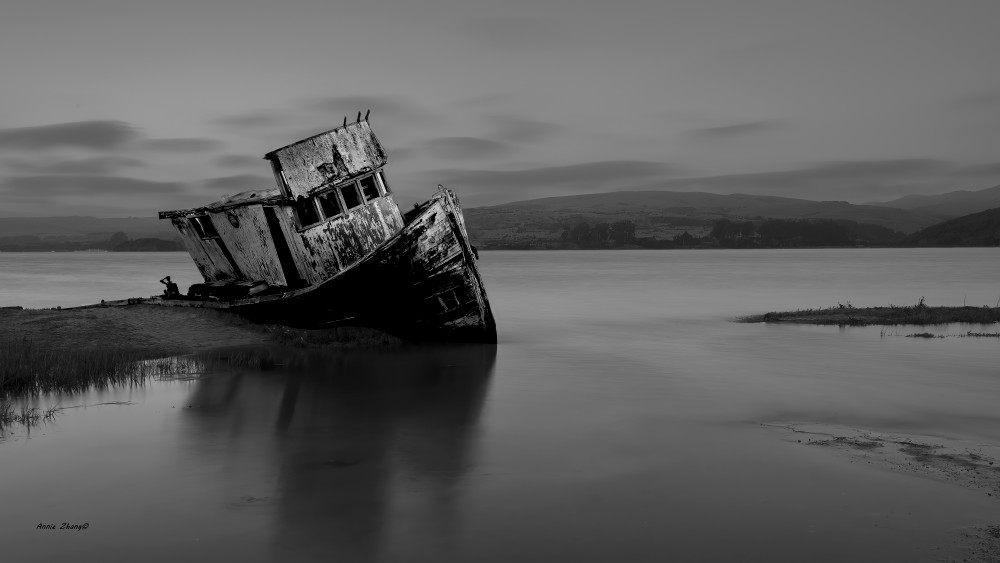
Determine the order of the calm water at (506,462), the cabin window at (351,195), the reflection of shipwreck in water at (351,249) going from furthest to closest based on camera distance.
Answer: the cabin window at (351,195) < the reflection of shipwreck in water at (351,249) < the calm water at (506,462)

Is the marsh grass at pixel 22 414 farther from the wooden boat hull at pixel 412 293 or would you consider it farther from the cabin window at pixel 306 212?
the cabin window at pixel 306 212

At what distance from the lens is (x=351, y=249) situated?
55.8 ft

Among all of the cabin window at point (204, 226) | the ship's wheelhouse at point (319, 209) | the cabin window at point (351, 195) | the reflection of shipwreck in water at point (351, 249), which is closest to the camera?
the reflection of shipwreck in water at point (351, 249)

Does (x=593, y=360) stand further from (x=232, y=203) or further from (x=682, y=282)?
(x=682, y=282)

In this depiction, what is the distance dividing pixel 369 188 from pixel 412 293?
2.85m

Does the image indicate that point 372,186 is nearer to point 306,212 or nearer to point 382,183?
point 382,183

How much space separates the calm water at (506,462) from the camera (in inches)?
239

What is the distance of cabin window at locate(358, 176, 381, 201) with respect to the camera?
689 inches

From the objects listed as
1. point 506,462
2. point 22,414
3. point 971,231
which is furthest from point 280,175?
point 971,231

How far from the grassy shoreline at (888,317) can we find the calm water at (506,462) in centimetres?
522

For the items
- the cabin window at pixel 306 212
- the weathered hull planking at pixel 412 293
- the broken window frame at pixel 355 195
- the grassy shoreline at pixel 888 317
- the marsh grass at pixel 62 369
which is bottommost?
the grassy shoreline at pixel 888 317

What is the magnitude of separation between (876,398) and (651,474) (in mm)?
6027

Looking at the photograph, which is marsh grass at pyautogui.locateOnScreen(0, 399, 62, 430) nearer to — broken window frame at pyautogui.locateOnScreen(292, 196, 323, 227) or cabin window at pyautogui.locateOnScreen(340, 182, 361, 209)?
broken window frame at pyautogui.locateOnScreen(292, 196, 323, 227)

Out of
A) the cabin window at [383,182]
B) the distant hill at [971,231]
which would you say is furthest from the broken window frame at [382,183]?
the distant hill at [971,231]
